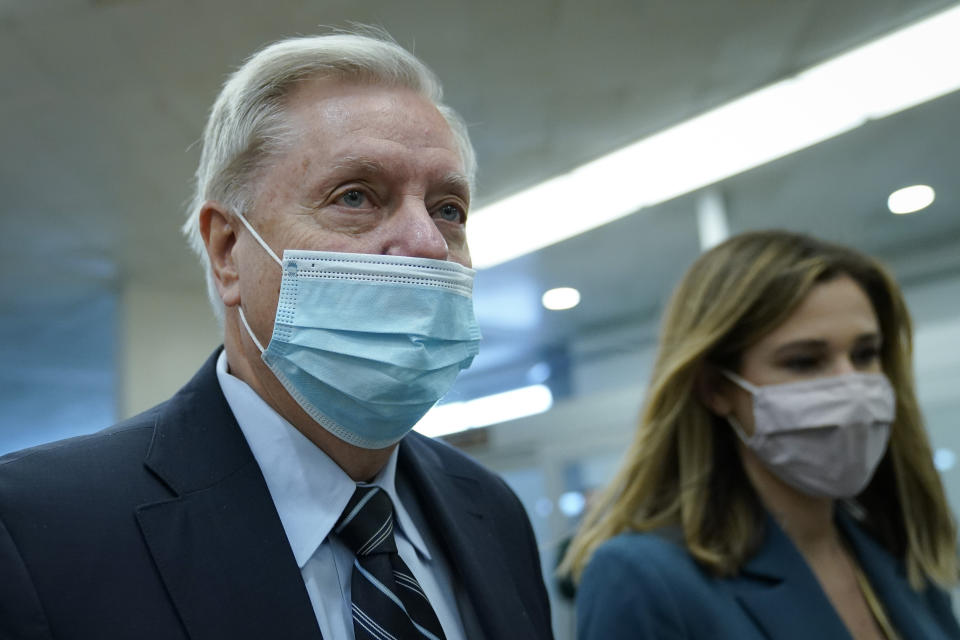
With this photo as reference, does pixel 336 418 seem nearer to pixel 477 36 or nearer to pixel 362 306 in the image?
pixel 362 306

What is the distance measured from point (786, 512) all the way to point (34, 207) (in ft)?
13.5

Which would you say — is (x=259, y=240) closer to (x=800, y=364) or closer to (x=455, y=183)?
(x=455, y=183)

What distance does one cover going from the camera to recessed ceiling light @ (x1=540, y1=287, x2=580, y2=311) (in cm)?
595

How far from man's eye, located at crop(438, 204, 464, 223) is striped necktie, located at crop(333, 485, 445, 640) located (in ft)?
1.51

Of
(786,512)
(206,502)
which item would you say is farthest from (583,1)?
(206,502)

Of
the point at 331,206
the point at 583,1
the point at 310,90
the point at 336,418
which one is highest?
the point at 583,1

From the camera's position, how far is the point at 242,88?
4.45 ft

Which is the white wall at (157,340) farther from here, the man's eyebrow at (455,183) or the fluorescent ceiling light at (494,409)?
the man's eyebrow at (455,183)

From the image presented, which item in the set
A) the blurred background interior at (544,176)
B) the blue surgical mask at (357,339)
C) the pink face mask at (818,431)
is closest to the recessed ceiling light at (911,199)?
the blurred background interior at (544,176)

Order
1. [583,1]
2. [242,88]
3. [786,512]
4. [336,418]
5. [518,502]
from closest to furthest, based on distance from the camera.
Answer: [336,418], [242,88], [518,502], [786,512], [583,1]

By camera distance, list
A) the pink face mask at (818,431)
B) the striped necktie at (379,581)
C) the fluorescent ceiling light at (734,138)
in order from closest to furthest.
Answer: the striped necktie at (379,581) < the pink face mask at (818,431) < the fluorescent ceiling light at (734,138)

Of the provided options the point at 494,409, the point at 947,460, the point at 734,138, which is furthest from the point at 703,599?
the point at 494,409

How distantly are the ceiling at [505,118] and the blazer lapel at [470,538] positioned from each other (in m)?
2.09

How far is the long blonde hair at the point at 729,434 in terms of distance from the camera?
6.52 feet
